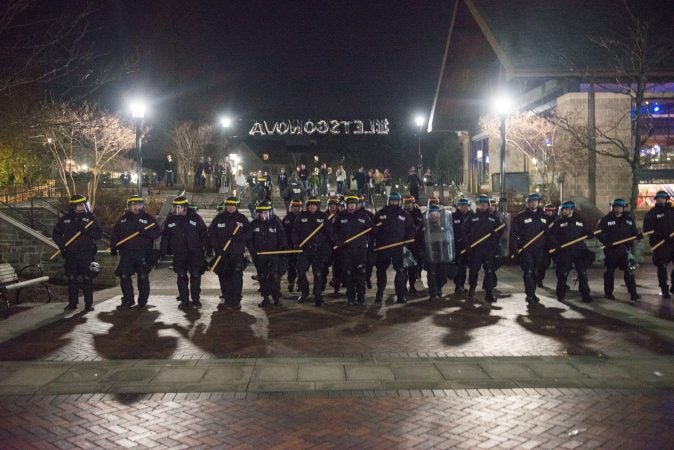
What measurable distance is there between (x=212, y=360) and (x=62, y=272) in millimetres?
8522

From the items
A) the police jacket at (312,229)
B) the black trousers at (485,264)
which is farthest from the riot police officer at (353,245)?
the black trousers at (485,264)

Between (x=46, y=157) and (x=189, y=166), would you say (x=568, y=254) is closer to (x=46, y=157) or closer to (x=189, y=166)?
(x=46, y=157)

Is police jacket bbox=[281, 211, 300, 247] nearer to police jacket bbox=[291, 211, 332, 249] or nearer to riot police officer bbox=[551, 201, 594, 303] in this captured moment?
police jacket bbox=[291, 211, 332, 249]

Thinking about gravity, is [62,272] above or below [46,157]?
below

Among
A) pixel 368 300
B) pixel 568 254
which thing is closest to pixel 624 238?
pixel 568 254

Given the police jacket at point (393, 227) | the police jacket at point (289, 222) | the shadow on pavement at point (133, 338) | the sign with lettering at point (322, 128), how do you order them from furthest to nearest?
the sign with lettering at point (322, 128)
the police jacket at point (289, 222)
the police jacket at point (393, 227)
the shadow on pavement at point (133, 338)

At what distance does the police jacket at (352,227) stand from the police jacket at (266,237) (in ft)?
3.26

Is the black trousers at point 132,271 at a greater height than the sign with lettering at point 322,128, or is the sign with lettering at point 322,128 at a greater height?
the sign with lettering at point 322,128

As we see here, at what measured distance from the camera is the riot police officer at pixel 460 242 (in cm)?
1235

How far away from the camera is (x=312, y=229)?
1165 cm

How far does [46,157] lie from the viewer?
32.7 meters

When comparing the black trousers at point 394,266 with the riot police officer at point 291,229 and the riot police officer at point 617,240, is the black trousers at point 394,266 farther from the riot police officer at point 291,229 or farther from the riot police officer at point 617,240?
the riot police officer at point 617,240

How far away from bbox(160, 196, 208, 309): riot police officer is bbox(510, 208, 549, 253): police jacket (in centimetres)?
567

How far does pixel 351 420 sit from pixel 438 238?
6690 millimetres
